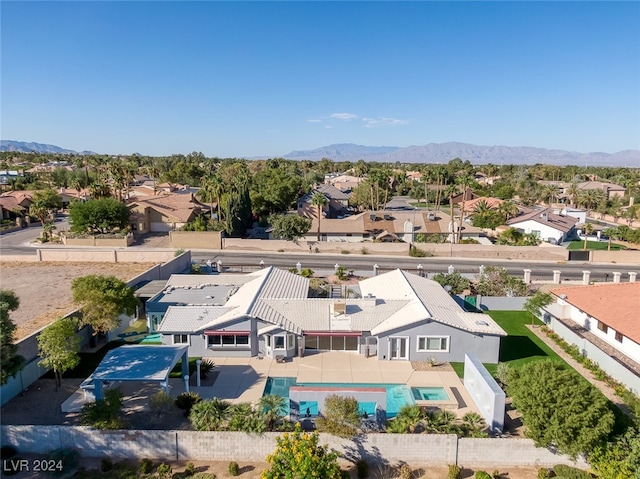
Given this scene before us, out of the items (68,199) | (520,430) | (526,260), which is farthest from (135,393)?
(68,199)

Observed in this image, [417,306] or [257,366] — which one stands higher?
[417,306]

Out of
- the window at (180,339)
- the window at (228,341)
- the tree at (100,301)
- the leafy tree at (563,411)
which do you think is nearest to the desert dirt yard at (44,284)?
the tree at (100,301)

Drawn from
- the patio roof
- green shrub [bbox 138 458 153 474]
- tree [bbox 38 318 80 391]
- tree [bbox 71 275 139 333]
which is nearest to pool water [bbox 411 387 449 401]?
the patio roof

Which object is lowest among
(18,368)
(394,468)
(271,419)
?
(394,468)

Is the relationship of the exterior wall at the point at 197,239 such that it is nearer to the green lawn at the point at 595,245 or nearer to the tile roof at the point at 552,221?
the tile roof at the point at 552,221

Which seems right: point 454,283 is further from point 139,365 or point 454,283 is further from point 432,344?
point 139,365

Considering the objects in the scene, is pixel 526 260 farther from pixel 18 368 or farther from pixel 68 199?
pixel 68 199

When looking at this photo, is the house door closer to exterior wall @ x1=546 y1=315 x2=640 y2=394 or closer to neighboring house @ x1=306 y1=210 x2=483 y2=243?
exterior wall @ x1=546 y1=315 x2=640 y2=394
